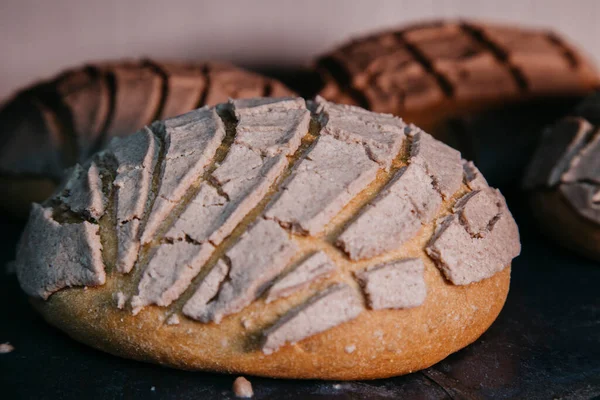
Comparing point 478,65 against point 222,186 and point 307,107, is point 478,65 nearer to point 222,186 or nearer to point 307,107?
point 307,107

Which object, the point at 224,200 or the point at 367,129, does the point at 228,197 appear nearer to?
the point at 224,200

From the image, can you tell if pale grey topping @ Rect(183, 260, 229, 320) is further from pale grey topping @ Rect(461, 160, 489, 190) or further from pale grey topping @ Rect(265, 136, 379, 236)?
pale grey topping @ Rect(461, 160, 489, 190)

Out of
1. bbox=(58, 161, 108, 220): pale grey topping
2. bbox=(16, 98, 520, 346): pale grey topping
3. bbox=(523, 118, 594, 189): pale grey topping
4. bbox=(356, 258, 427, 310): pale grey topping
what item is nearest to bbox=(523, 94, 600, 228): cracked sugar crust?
bbox=(523, 118, 594, 189): pale grey topping

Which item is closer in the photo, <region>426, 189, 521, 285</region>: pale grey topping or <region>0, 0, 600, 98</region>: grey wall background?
<region>426, 189, 521, 285</region>: pale grey topping

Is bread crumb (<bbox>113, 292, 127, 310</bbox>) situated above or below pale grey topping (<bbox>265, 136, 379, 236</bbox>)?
below

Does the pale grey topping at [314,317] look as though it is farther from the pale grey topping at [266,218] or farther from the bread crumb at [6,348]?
the bread crumb at [6,348]

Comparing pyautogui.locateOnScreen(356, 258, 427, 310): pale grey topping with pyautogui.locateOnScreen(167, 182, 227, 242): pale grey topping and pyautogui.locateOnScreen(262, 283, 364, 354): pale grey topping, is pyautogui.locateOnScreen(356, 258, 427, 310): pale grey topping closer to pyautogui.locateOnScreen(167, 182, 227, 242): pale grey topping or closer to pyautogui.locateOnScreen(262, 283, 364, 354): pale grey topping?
pyautogui.locateOnScreen(262, 283, 364, 354): pale grey topping

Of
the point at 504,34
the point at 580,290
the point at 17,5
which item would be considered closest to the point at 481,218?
the point at 580,290

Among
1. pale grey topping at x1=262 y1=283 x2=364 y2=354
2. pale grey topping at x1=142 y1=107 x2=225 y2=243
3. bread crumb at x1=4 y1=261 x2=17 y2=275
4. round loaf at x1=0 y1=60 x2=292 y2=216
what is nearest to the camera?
pale grey topping at x1=262 y1=283 x2=364 y2=354

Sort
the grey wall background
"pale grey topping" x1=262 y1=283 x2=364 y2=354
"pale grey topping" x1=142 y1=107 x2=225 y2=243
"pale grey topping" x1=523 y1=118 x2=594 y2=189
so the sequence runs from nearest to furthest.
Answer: "pale grey topping" x1=262 y1=283 x2=364 y2=354, "pale grey topping" x1=142 y1=107 x2=225 y2=243, "pale grey topping" x1=523 y1=118 x2=594 y2=189, the grey wall background

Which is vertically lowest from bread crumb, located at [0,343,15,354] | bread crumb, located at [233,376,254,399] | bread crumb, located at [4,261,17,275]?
bread crumb, located at [4,261,17,275]
